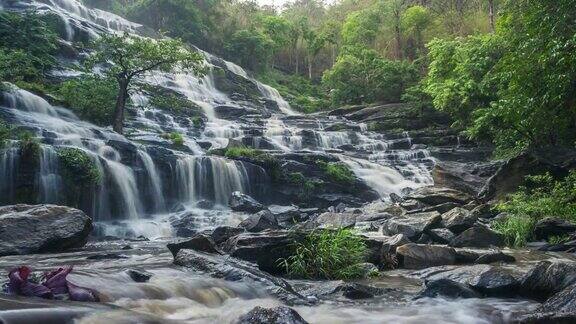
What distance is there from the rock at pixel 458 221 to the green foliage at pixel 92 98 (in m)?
16.3

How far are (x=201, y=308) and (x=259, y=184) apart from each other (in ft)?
49.7

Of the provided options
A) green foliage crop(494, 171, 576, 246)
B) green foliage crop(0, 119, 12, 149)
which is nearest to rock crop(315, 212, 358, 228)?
green foliage crop(494, 171, 576, 246)

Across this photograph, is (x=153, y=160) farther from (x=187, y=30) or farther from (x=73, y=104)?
(x=187, y=30)

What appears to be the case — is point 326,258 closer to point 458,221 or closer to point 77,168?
point 458,221

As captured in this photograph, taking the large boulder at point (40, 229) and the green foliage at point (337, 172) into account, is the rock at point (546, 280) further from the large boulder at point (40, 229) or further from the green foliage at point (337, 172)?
the green foliage at point (337, 172)

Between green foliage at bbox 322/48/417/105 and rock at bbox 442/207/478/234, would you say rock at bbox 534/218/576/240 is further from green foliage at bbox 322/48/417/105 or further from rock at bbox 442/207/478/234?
green foliage at bbox 322/48/417/105

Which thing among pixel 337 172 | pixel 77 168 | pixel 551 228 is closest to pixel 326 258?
pixel 551 228

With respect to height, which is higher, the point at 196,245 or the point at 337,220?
the point at 196,245

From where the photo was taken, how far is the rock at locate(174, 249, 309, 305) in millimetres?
7086

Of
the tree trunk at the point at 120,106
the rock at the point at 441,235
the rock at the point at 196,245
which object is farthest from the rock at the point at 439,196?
the tree trunk at the point at 120,106

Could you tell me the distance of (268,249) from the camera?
914 cm

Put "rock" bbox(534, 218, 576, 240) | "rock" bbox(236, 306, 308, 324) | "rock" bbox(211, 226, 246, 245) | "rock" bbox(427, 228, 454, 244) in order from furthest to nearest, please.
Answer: "rock" bbox(211, 226, 246, 245), "rock" bbox(534, 218, 576, 240), "rock" bbox(427, 228, 454, 244), "rock" bbox(236, 306, 308, 324)

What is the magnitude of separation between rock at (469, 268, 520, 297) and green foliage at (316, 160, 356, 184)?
15450 millimetres

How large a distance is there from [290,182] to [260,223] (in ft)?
26.8
